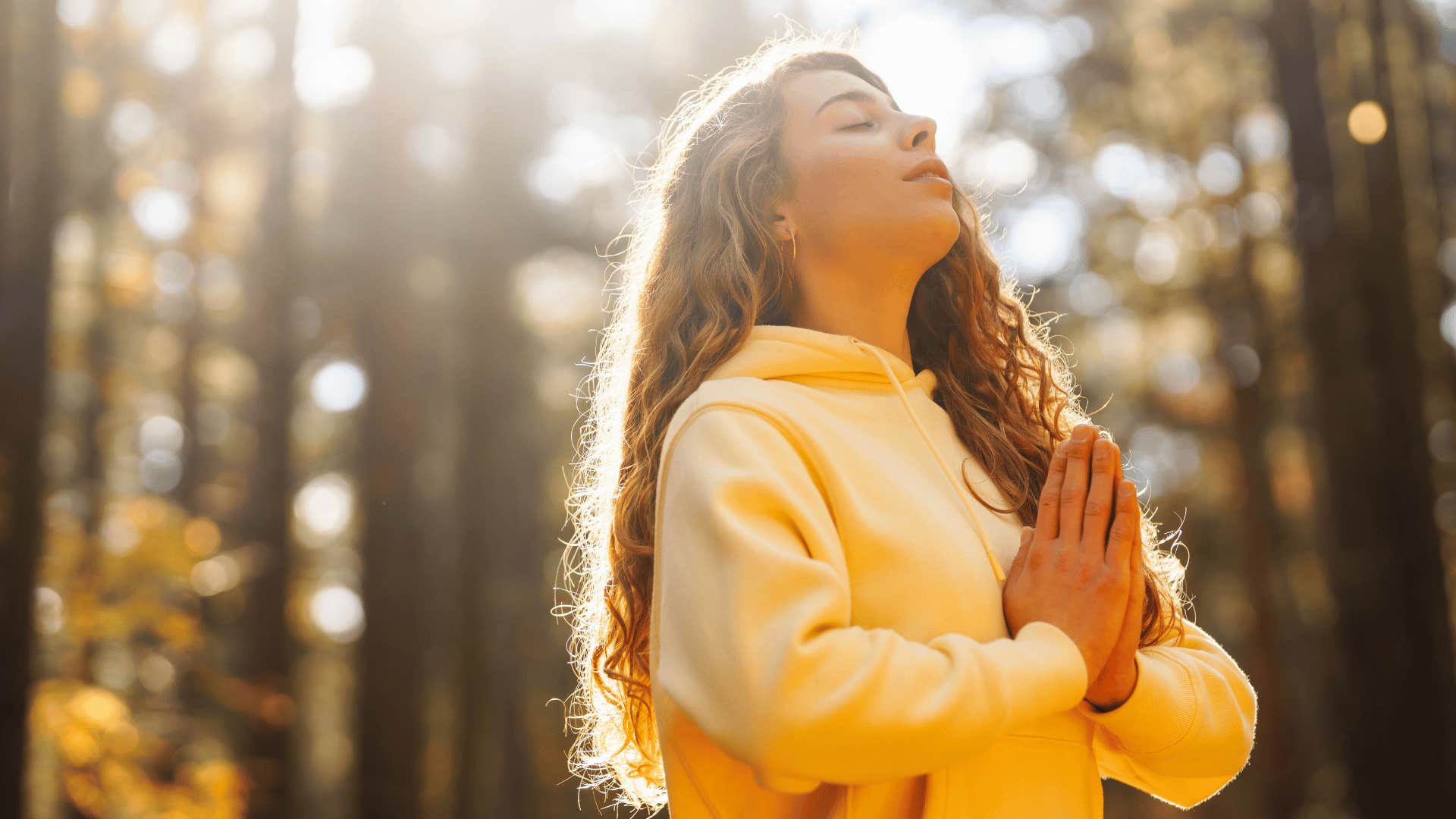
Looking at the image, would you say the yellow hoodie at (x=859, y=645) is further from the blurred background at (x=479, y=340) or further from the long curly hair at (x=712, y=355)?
the blurred background at (x=479, y=340)

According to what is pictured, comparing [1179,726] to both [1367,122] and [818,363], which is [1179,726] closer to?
[818,363]

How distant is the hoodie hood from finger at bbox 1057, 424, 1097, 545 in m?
0.15

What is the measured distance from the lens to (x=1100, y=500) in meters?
1.84

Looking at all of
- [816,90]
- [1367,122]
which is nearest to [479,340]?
[1367,122]

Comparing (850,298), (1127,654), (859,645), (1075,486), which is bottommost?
(1127,654)

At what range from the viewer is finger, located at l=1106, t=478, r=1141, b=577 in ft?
5.96

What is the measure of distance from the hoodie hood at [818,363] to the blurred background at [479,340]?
152 inches

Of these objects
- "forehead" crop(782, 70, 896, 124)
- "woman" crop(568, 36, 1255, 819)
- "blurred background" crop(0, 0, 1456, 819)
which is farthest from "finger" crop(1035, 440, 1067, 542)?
"blurred background" crop(0, 0, 1456, 819)

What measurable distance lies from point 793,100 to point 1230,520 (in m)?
13.0

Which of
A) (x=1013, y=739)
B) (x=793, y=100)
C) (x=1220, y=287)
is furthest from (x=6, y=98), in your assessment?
(x=1220, y=287)

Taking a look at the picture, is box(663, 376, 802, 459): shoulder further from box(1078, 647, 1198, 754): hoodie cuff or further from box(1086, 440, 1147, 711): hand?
box(1078, 647, 1198, 754): hoodie cuff

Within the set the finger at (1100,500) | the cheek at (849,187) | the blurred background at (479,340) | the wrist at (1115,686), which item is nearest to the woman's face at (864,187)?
the cheek at (849,187)

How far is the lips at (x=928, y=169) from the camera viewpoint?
2.08m

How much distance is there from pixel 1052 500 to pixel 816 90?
90 cm
